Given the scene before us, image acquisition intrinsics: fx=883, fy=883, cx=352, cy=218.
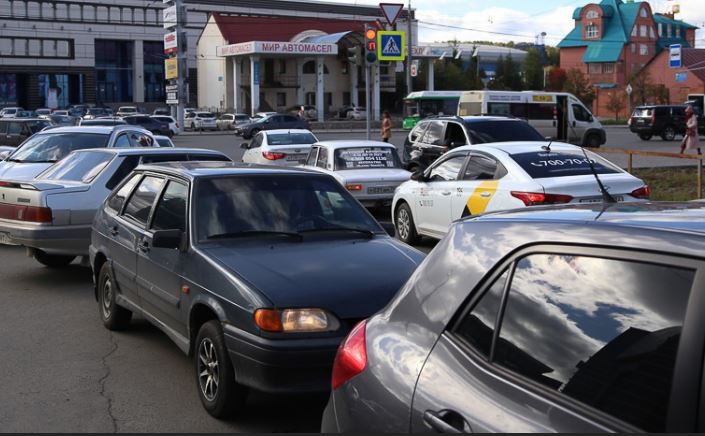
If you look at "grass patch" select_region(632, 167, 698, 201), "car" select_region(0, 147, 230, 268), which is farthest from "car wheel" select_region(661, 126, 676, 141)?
"car" select_region(0, 147, 230, 268)

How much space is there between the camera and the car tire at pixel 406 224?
13.0 m

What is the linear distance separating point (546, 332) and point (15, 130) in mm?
28320

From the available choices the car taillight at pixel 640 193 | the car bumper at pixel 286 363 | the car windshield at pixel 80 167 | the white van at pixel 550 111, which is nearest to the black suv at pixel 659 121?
→ the white van at pixel 550 111

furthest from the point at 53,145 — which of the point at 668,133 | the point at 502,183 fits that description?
the point at 668,133

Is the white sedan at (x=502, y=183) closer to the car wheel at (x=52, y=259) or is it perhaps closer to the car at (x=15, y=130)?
the car wheel at (x=52, y=259)

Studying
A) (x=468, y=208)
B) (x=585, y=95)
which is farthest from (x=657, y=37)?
(x=468, y=208)

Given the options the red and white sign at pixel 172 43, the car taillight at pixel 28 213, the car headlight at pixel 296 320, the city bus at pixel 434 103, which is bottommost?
the car headlight at pixel 296 320

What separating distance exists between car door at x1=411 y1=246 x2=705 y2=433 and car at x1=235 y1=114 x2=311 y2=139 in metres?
49.5

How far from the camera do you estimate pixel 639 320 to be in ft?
8.04

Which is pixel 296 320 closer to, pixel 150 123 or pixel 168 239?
pixel 168 239

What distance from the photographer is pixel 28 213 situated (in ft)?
32.9

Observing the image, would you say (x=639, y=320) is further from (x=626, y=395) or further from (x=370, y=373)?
(x=370, y=373)

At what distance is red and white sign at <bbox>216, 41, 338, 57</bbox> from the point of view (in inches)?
3027

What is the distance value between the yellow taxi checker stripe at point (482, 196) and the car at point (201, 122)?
5749 cm
